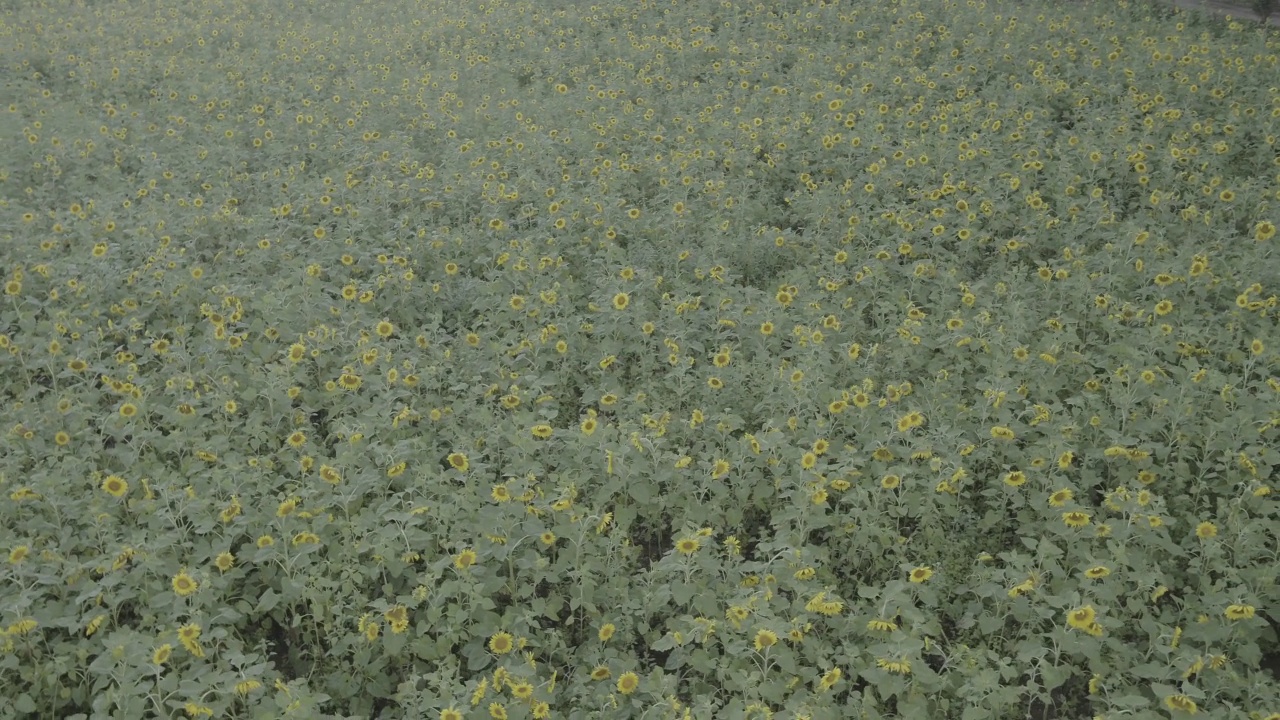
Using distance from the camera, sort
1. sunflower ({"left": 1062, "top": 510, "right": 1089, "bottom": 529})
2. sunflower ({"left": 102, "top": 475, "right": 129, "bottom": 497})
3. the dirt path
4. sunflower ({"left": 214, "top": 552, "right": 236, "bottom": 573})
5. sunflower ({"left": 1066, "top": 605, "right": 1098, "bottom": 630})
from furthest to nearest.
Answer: the dirt path, sunflower ({"left": 102, "top": 475, "right": 129, "bottom": 497}), sunflower ({"left": 1062, "top": 510, "right": 1089, "bottom": 529}), sunflower ({"left": 214, "top": 552, "right": 236, "bottom": 573}), sunflower ({"left": 1066, "top": 605, "right": 1098, "bottom": 630})

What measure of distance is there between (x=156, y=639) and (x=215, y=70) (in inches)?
365

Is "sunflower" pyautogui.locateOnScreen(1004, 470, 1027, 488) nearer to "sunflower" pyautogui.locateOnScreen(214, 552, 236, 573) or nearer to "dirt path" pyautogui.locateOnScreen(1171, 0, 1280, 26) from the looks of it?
"sunflower" pyautogui.locateOnScreen(214, 552, 236, 573)

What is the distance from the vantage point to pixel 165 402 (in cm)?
455

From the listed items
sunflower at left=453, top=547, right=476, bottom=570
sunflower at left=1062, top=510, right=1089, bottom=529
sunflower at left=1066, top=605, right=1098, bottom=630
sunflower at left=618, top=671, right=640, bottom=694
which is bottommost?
sunflower at left=618, top=671, right=640, bottom=694

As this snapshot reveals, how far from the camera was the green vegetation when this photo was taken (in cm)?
312

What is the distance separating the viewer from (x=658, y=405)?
4.44 metres

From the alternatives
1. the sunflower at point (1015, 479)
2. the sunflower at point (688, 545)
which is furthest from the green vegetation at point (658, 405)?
the sunflower at point (1015, 479)

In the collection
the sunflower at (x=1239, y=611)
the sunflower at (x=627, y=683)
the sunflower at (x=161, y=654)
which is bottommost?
the sunflower at (x=627, y=683)

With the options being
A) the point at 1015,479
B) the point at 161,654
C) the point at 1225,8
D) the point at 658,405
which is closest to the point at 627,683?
the point at 161,654

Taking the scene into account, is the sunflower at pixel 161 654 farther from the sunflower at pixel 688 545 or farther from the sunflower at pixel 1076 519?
the sunflower at pixel 1076 519

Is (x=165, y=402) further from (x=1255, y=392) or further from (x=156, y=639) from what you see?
(x=1255, y=392)

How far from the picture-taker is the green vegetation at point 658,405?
123 inches

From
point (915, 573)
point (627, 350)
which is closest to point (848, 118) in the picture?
point (627, 350)

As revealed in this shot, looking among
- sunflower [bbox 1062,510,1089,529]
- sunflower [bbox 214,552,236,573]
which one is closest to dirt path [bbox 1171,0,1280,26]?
sunflower [bbox 1062,510,1089,529]
